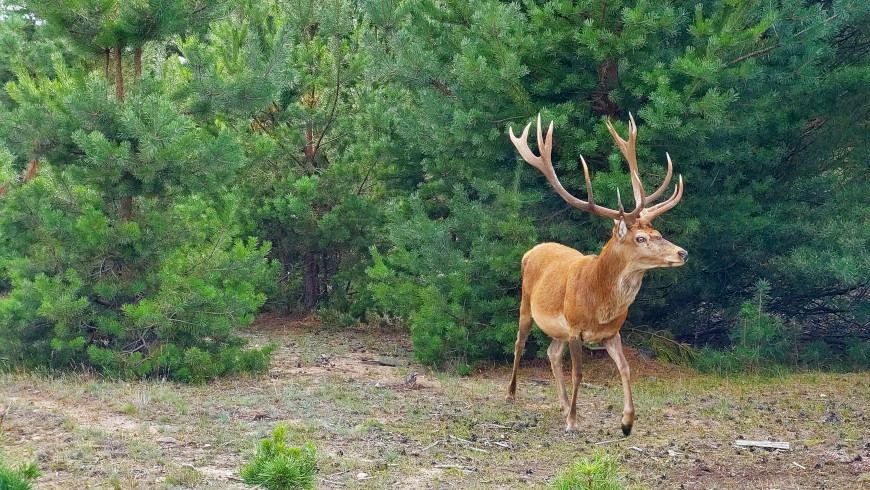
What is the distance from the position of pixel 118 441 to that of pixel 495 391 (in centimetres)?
417

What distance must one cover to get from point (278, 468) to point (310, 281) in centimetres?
1141

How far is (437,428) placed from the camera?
7.55m

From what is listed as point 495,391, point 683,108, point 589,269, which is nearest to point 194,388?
point 495,391

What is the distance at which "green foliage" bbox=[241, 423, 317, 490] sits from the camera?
425cm

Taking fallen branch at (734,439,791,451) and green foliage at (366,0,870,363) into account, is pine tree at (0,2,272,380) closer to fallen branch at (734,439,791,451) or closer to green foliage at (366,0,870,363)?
green foliage at (366,0,870,363)

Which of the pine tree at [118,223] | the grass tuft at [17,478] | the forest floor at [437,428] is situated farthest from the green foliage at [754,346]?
the grass tuft at [17,478]

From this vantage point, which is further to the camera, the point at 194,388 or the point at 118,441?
the point at 194,388

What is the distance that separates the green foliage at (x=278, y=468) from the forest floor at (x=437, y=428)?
4.00 ft

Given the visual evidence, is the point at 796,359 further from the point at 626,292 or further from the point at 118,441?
the point at 118,441

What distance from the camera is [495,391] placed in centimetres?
938

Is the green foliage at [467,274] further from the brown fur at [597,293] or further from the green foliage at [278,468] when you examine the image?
the green foliage at [278,468]

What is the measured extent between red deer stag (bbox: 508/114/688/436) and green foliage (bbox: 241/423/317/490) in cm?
361

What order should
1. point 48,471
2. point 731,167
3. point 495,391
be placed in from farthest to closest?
1. point 731,167
2. point 495,391
3. point 48,471

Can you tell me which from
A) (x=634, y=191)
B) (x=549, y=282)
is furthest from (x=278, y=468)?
(x=549, y=282)
